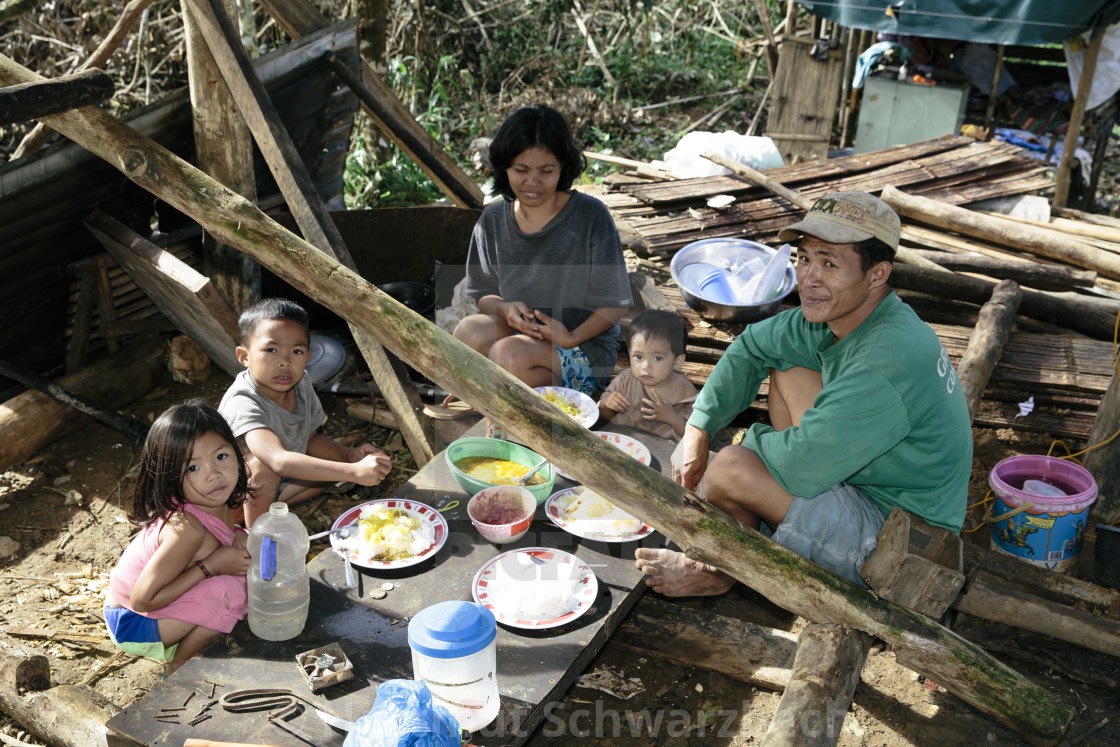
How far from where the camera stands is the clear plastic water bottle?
7.54ft

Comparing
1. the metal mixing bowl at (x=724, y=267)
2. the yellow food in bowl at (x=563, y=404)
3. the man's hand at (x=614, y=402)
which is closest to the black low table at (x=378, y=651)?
the yellow food in bowl at (x=563, y=404)

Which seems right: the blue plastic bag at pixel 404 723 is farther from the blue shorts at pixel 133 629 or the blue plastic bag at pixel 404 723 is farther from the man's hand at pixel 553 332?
the man's hand at pixel 553 332

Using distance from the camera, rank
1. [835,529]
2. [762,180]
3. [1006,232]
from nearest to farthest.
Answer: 1. [835,529]
2. [1006,232]
3. [762,180]

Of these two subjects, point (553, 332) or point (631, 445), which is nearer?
point (631, 445)

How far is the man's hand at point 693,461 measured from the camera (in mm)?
3119

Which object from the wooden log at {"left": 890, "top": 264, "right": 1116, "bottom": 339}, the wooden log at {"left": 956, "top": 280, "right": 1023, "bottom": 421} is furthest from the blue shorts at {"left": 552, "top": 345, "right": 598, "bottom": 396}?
the wooden log at {"left": 890, "top": 264, "right": 1116, "bottom": 339}

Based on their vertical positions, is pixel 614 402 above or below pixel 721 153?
below

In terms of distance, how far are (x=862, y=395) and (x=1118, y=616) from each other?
5.51ft

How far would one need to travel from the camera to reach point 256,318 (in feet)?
10.6

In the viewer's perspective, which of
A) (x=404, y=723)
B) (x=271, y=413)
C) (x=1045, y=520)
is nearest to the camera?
(x=404, y=723)

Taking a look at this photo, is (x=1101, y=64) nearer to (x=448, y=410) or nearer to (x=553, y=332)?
(x=553, y=332)

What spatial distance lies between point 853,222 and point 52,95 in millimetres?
2436

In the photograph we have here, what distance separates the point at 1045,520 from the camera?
3.41m

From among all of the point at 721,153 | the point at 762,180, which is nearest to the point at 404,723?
the point at 762,180
